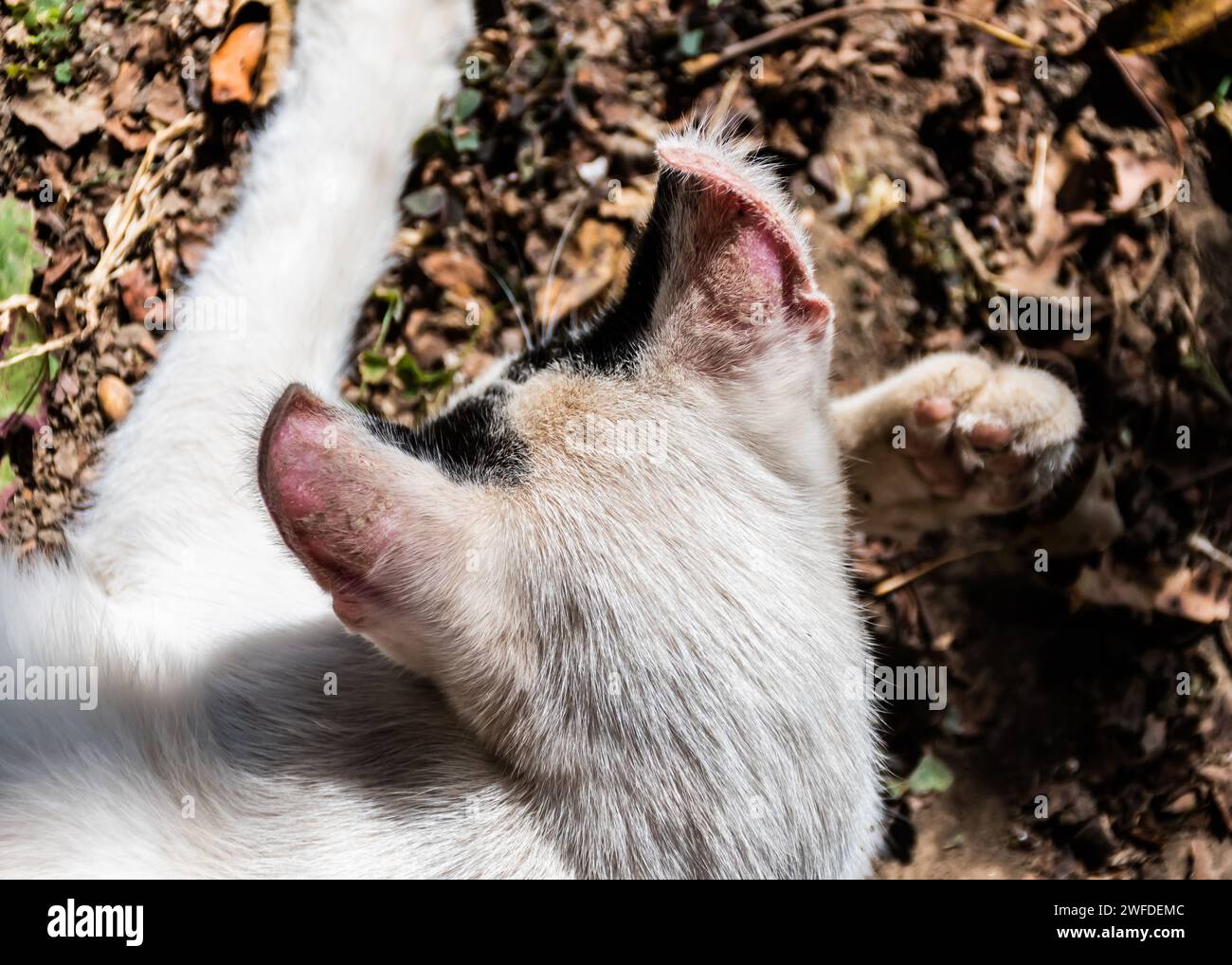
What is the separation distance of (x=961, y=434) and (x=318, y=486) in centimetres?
→ 178

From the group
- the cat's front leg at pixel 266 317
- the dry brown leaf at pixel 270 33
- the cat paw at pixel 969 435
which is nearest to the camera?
the cat's front leg at pixel 266 317

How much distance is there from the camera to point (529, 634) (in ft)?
5.29

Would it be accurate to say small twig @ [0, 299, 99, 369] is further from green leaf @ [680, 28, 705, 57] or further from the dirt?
green leaf @ [680, 28, 705, 57]

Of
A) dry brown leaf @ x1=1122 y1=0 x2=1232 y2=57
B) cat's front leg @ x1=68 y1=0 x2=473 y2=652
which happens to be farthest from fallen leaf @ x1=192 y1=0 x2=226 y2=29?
dry brown leaf @ x1=1122 y1=0 x2=1232 y2=57

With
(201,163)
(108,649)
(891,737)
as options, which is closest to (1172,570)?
(891,737)

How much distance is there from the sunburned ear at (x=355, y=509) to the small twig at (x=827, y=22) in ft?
7.59

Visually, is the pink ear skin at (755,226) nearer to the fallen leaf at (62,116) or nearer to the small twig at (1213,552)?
the small twig at (1213,552)

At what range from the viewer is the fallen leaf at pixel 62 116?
311 centimetres

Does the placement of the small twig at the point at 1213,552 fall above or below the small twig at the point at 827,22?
below

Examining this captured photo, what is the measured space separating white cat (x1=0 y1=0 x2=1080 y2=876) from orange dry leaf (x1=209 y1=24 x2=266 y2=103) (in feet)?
4.58

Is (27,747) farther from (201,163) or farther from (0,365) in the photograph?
(201,163)

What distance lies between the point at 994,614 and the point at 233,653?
2281mm

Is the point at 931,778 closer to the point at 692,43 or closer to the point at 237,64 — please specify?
the point at 692,43

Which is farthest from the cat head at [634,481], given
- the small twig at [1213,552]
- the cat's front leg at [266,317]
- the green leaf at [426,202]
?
the small twig at [1213,552]
